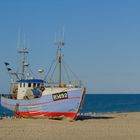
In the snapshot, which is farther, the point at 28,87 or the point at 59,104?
the point at 28,87

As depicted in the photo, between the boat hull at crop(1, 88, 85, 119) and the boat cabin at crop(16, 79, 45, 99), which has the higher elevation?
the boat cabin at crop(16, 79, 45, 99)

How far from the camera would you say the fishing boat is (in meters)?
44.8

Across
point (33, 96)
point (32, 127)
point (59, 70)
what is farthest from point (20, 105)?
point (32, 127)

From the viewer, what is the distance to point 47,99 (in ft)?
149

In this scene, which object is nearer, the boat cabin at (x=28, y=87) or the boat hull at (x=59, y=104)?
the boat hull at (x=59, y=104)

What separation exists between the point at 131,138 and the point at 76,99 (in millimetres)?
14639

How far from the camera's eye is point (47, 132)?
33594 mm

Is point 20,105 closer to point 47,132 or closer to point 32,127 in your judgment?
point 32,127

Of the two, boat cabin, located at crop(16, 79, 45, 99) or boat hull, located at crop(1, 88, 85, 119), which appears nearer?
boat hull, located at crop(1, 88, 85, 119)

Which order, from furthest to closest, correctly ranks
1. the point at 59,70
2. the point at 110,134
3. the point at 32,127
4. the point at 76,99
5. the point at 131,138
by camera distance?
the point at 59,70 → the point at 76,99 → the point at 32,127 → the point at 110,134 → the point at 131,138

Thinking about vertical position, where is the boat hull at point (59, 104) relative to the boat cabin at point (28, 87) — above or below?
below

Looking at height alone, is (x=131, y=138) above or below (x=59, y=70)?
below

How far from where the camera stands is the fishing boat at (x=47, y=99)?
4484 cm

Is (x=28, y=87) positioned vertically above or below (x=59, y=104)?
above
